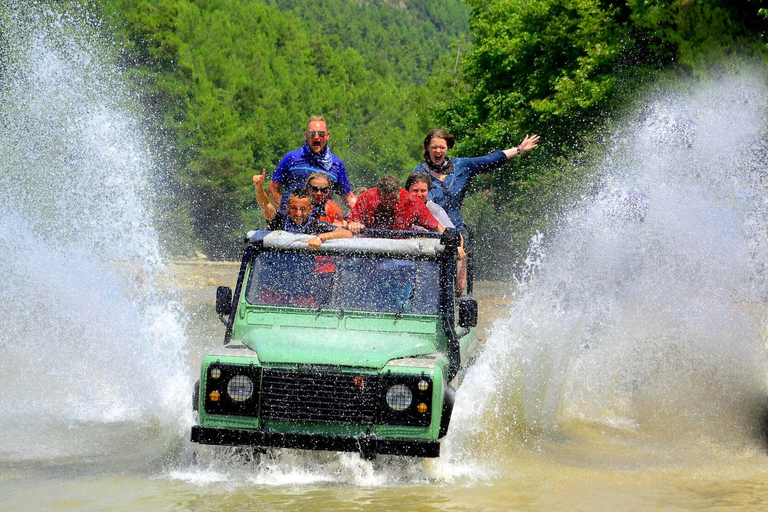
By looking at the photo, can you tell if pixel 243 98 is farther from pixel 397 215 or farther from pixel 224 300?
pixel 224 300

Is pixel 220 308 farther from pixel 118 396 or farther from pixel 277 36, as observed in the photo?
pixel 277 36

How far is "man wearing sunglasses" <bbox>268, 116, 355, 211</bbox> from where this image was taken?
10.7 metres

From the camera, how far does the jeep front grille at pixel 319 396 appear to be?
8148mm

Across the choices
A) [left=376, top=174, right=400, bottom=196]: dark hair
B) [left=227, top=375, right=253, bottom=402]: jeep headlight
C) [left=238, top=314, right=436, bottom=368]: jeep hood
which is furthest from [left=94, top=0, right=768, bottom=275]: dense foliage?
[left=227, top=375, right=253, bottom=402]: jeep headlight

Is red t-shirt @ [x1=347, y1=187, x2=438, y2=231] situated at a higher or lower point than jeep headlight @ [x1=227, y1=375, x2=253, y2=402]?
higher

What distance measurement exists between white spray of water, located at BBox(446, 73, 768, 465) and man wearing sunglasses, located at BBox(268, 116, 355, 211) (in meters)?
2.03

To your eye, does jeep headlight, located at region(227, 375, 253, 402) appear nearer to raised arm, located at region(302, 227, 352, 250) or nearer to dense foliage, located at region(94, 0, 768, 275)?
raised arm, located at region(302, 227, 352, 250)

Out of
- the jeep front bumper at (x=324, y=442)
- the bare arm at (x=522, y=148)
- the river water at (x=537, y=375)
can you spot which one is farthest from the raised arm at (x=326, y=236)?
the bare arm at (x=522, y=148)

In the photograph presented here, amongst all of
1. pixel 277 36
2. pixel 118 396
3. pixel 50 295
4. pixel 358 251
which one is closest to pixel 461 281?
pixel 358 251

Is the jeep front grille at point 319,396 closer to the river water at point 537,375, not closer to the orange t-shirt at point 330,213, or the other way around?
the river water at point 537,375

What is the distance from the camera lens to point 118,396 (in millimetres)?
11773

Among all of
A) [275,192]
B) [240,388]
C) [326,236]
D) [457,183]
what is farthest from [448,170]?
[240,388]

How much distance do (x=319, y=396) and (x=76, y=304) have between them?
261 inches

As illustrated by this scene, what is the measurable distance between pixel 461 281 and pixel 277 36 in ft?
421
